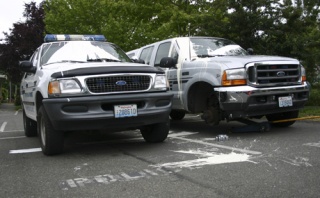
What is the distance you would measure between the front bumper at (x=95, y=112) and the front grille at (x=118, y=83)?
12 cm

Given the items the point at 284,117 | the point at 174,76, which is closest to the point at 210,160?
the point at 174,76

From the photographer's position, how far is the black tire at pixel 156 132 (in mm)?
6090

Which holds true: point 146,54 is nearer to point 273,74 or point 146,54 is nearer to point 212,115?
point 212,115

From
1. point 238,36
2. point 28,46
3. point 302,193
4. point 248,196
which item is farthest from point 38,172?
point 28,46

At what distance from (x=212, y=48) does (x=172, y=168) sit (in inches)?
153

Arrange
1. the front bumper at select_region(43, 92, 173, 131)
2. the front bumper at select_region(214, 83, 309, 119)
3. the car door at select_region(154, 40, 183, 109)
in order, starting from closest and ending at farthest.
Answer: the front bumper at select_region(43, 92, 173, 131) → the front bumper at select_region(214, 83, 309, 119) → the car door at select_region(154, 40, 183, 109)

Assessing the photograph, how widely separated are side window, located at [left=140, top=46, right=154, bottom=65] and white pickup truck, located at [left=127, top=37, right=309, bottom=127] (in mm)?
933

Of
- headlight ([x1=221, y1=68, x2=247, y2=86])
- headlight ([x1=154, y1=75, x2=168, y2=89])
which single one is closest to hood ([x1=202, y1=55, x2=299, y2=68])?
headlight ([x1=221, y1=68, x2=247, y2=86])

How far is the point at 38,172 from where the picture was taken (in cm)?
448

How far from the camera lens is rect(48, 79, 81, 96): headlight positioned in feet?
16.7

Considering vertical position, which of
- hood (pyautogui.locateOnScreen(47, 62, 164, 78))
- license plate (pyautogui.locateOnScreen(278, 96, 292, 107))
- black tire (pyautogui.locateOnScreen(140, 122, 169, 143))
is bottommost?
black tire (pyautogui.locateOnScreen(140, 122, 169, 143))

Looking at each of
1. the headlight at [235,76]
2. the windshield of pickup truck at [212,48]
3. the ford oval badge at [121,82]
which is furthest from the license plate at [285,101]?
the ford oval badge at [121,82]

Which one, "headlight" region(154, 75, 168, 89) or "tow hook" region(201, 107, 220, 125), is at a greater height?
"headlight" region(154, 75, 168, 89)

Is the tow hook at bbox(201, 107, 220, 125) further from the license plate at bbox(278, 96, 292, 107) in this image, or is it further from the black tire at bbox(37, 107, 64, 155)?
the black tire at bbox(37, 107, 64, 155)
